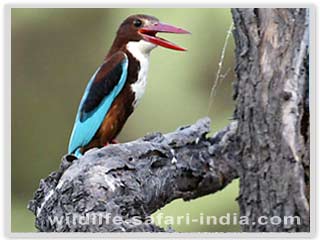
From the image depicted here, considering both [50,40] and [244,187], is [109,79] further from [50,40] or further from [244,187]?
[244,187]

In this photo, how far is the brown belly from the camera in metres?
1.62

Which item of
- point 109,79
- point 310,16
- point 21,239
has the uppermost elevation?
point 310,16

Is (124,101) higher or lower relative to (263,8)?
lower

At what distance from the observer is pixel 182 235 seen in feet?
5.17

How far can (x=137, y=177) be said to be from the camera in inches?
61.2

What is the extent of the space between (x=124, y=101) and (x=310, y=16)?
38 centimetres

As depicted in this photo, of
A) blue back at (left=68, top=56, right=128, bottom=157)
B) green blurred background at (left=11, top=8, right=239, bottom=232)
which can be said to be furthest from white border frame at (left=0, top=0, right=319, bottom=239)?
blue back at (left=68, top=56, right=128, bottom=157)

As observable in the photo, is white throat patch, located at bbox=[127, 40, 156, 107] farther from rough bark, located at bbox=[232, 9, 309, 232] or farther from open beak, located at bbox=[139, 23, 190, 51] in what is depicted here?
rough bark, located at bbox=[232, 9, 309, 232]

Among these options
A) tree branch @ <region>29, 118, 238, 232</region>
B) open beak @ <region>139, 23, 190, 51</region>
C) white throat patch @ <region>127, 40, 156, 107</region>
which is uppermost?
open beak @ <region>139, 23, 190, 51</region>

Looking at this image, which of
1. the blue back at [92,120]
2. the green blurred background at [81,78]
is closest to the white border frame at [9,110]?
the green blurred background at [81,78]

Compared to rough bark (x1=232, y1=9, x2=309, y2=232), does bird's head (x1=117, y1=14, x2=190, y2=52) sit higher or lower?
higher

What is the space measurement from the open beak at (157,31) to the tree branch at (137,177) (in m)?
0.16

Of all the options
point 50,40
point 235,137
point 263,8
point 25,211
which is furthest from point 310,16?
point 25,211

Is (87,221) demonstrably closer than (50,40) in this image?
Yes
